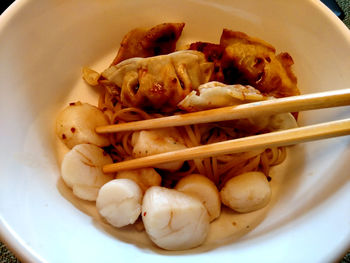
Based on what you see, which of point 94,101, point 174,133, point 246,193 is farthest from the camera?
point 94,101

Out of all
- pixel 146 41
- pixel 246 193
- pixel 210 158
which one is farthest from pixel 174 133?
pixel 146 41

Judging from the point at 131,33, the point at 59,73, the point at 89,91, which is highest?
the point at 131,33

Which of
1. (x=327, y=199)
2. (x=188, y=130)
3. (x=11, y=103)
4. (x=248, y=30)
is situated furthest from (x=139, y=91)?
(x=327, y=199)

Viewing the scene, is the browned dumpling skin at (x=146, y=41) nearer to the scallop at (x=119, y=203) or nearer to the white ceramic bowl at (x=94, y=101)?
the white ceramic bowl at (x=94, y=101)

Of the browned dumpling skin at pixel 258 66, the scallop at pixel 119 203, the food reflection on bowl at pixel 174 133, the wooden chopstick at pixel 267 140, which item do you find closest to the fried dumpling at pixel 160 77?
the food reflection on bowl at pixel 174 133

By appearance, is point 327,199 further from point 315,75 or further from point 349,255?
point 315,75

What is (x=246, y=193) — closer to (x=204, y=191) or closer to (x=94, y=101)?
(x=204, y=191)

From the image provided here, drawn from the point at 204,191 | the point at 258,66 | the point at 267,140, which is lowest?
the point at 204,191

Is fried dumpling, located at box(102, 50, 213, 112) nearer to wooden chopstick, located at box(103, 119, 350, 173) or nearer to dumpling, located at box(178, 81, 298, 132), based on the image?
dumpling, located at box(178, 81, 298, 132)
